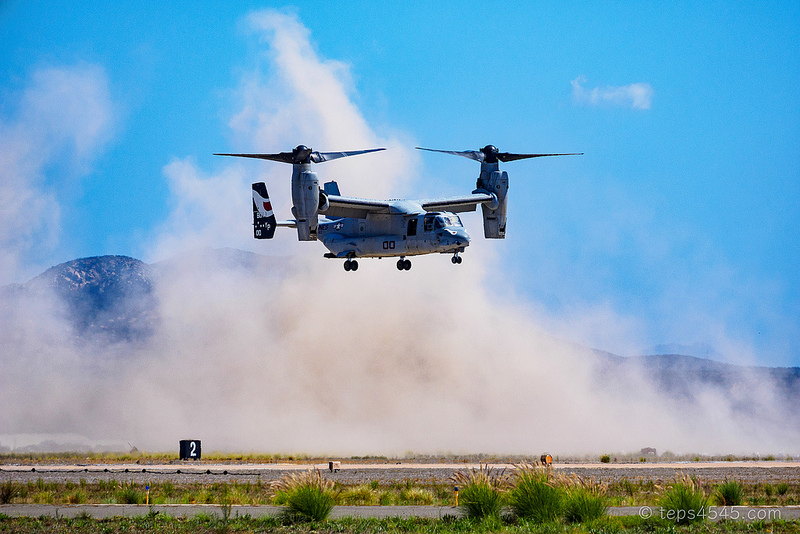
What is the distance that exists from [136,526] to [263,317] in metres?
99.6

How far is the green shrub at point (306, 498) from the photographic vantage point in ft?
76.6

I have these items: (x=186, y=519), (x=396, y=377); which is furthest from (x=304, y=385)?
(x=186, y=519)

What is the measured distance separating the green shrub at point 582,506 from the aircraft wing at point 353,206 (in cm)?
3330

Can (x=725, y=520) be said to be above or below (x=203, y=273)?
below

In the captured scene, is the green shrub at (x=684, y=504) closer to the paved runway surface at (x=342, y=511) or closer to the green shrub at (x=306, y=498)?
the paved runway surface at (x=342, y=511)

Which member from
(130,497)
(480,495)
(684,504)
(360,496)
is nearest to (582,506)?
(684,504)

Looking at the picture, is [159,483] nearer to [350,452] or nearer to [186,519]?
[186,519]

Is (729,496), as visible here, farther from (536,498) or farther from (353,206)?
(353,206)

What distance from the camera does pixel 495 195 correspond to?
5950 cm

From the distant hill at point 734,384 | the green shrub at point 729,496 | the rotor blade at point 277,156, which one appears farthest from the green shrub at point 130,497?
the distant hill at point 734,384

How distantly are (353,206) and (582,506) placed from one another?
1343 inches

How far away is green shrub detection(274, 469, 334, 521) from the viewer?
920 inches

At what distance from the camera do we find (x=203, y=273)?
Answer: 170625 millimetres

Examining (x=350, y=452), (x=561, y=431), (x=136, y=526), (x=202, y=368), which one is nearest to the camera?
(x=136, y=526)
